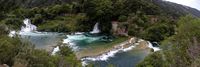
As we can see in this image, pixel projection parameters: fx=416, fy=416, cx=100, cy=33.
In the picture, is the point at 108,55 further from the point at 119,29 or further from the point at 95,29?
Answer: the point at 95,29

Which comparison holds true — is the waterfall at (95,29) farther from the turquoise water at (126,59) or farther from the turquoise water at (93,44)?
the turquoise water at (126,59)

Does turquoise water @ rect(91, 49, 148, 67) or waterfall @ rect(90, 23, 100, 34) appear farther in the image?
waterfall @ rect(90, 23, 100, 34)

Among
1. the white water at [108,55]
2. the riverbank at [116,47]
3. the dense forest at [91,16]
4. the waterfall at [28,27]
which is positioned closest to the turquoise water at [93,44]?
the white water at [108,55]

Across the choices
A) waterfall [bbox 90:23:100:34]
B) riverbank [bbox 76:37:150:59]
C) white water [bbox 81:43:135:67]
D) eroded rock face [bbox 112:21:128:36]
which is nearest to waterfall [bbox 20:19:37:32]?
waterfall [bbox 90:23:100:34]

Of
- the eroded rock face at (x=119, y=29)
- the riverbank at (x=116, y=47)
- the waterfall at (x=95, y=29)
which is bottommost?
the waterfall at (x=95, y=29)

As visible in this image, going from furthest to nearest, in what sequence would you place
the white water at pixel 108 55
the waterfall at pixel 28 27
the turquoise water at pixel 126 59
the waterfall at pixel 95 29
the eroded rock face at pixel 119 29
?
the waterfall at pixel 28 27
the waterfall at pixel 95 29
the eroded rock face at pixel 119 29
the white water at pixel 108 55
the turquoise water at pixel 126 59

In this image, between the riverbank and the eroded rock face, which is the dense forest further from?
the riverbank

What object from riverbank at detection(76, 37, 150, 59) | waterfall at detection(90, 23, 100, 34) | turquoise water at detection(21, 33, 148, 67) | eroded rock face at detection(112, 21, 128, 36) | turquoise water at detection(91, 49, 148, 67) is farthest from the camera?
waterfall at detection(90, 23, 100, 34)

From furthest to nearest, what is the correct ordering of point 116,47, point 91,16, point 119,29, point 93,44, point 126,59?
point 91,16
point 119,29
point 93,44
point 116,47
point 126,59

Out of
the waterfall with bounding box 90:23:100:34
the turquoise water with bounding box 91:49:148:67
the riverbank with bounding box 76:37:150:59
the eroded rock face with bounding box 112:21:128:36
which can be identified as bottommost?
the waterfall with bounding box 90:23:100:34

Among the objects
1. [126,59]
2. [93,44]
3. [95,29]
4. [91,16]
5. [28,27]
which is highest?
[126,59]

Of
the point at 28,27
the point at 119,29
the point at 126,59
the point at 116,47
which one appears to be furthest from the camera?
the point at 28,27

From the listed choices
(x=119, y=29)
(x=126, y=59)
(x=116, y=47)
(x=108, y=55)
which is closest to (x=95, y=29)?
(x=119, y=29)

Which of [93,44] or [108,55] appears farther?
[93,44]
